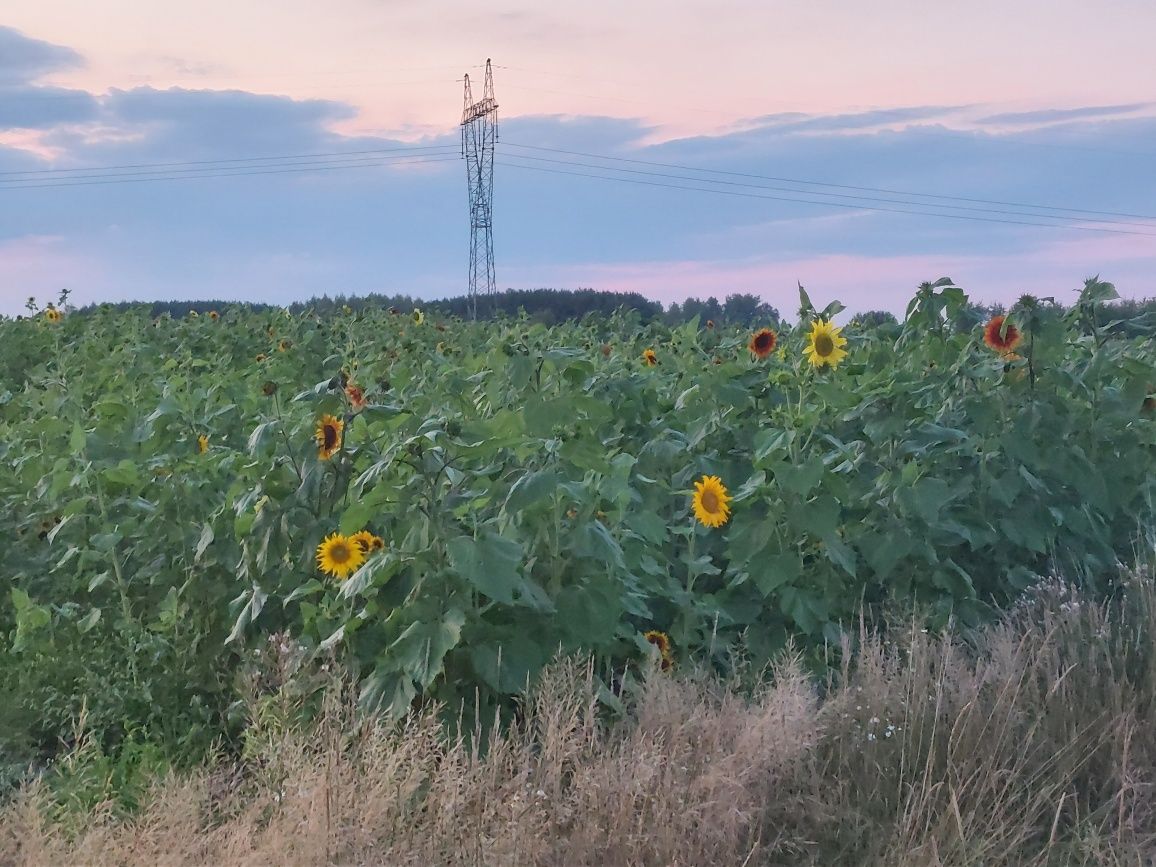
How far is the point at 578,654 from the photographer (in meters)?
3.71

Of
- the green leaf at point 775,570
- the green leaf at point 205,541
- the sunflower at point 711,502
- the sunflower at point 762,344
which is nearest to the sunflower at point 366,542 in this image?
the green leaf at point 205,541

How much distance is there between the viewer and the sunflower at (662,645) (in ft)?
14.6

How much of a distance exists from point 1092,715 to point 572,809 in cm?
207

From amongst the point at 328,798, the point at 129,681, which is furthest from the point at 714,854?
the point at 129,681

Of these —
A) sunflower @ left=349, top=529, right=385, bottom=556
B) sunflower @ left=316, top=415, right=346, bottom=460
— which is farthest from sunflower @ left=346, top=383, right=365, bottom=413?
sunflower @ left=349, top=529, right=385, bottom=556

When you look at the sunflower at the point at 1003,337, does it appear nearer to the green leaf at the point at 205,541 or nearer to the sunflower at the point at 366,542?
the sunflower at the point at 366,542

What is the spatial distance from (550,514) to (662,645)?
0.79 metres

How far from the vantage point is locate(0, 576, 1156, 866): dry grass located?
3.14 m

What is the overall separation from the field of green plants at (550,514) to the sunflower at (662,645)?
0.07 feet

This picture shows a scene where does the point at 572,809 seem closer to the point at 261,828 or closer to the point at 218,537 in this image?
the point at 261,828

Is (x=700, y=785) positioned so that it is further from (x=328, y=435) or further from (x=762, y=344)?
(x=762, y=344)

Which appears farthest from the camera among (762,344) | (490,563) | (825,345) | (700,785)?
(762,344)

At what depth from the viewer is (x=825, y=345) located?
541 cm

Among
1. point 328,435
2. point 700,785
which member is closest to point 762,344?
point 328,435
